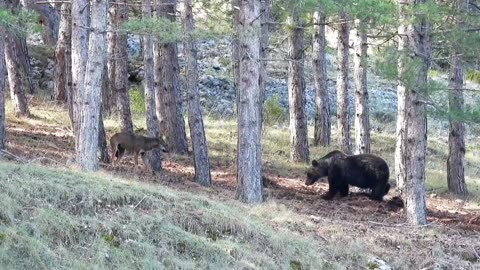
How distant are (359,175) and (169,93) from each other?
600 centimetres

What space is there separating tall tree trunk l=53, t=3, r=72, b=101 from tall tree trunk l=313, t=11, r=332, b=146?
8357 mm

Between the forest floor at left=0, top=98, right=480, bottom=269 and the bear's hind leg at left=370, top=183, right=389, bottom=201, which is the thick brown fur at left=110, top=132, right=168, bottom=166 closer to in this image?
the forest floor at left=0, top=98, right=480, bottom=269

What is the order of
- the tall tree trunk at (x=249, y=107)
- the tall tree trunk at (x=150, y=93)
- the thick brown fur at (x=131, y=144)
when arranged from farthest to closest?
the thick brown fur at (x=131, y=144)
the tall tree trunk at (x=150, y=93)
the tall tree trunk at (x=249, y=107)

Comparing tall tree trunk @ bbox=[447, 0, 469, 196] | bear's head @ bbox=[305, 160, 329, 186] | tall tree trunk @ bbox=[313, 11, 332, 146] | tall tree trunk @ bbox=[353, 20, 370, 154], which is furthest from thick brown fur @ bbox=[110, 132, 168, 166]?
tall tree trunk @ bbox=[313, 11, 332, 146]

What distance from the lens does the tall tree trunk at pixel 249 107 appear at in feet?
47.8

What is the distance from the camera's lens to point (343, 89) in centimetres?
2655

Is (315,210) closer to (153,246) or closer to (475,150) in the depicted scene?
(153,246)

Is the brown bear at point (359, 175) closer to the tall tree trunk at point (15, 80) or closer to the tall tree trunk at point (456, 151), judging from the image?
the tall tree trunk at point (456, 151)

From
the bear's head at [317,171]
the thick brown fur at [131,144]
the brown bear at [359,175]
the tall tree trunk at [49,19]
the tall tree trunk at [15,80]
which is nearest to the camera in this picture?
the brown bear at [359,175]

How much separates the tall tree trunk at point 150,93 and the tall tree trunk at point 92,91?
3.25 m

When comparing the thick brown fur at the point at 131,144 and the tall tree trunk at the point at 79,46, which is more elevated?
the tall tree trunk at the point at 79,46

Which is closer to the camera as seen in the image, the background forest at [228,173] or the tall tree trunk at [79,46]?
the background forest at [228,173]

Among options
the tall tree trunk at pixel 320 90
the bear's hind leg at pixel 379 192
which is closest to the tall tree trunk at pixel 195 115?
the bear's hind leg at pixel 379 192

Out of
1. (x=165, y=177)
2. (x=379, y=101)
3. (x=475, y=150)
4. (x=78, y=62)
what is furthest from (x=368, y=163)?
(x=379, y=101)
